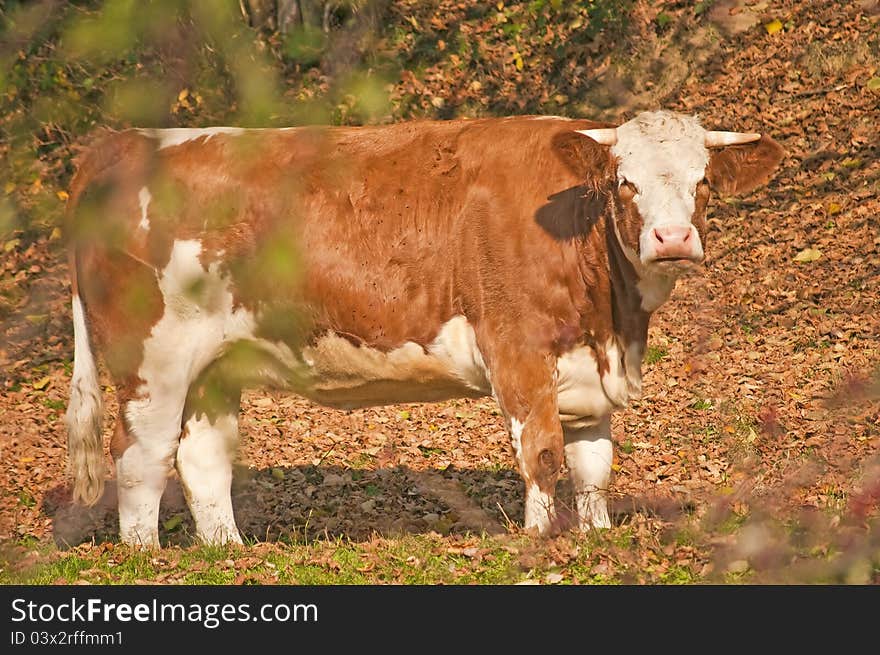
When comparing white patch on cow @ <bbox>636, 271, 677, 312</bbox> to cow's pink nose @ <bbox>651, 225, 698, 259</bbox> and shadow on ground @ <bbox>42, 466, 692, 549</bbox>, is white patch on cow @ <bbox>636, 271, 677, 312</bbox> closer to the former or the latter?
cow's pink nose @ <bbox>651, 225, 698, 259</bbox>

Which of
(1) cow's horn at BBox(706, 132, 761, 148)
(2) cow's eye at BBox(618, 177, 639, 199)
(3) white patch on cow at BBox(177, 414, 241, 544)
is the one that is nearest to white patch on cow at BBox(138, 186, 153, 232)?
(3) white patch on cow at BBox(177, 414, 241, 544)

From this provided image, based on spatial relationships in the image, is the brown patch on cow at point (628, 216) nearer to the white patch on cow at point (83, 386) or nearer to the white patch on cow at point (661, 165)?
the white patch on cow at point (661, 165)

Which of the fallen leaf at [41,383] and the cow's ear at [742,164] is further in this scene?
the fallen leaf at [41,383]

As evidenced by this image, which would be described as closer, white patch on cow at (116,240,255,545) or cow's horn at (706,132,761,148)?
cow's horn at (706,132,761,148)

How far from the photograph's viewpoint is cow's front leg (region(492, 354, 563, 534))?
674 cm

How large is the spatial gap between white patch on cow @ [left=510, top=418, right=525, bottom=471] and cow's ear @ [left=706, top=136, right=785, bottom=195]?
68.6 inches

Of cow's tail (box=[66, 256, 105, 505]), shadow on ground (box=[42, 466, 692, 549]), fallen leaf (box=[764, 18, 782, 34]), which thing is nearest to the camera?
cow's tail (box=[66, 256, 105, 505])

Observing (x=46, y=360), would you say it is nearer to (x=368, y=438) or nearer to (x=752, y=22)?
(x=368, y=438)

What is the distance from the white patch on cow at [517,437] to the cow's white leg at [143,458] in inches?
82.2

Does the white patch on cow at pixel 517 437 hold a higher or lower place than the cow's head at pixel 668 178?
lower

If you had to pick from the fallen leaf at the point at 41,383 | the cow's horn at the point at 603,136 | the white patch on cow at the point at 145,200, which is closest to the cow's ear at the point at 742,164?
the cow's horn at the point at 603,136

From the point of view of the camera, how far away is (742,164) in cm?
701

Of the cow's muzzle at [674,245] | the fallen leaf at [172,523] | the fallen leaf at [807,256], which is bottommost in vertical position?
the fallen leaf at [172,523]

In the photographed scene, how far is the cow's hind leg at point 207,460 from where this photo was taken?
25.4ft
